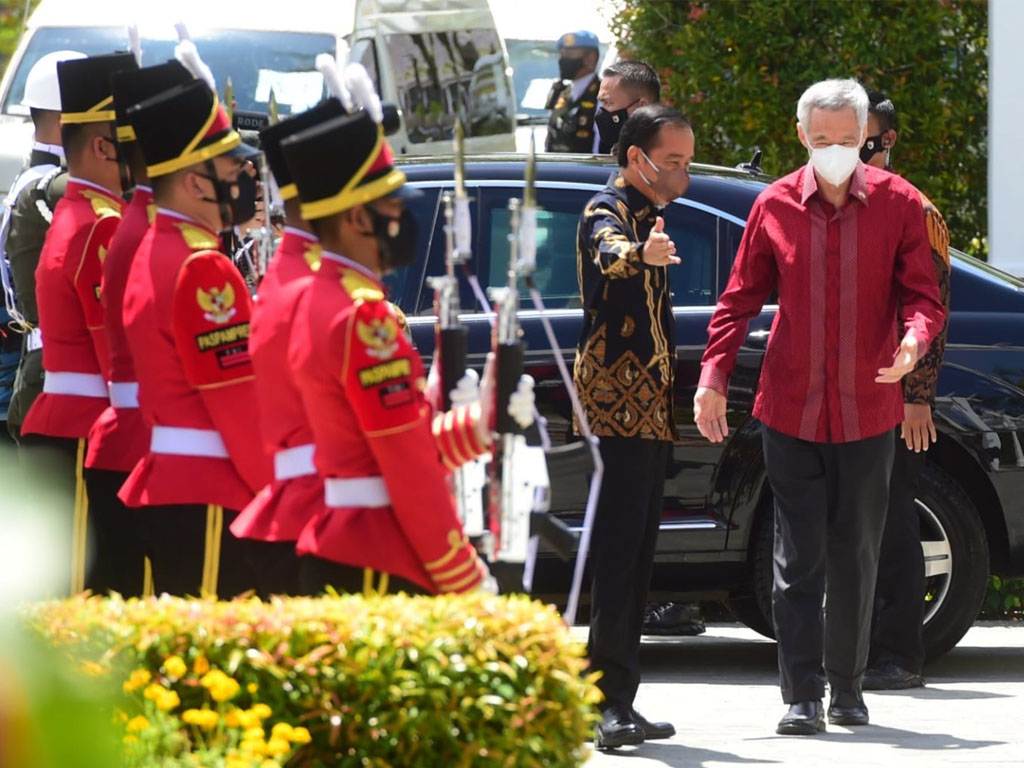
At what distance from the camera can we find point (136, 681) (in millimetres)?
3141

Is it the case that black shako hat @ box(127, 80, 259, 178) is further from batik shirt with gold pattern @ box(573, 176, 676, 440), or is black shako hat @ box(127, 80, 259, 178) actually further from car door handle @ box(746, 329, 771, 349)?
car door handle @ box(746, 329, 771, 349)

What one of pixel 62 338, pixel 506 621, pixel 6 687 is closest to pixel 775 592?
pixel 62 338

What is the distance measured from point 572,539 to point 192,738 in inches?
47.3

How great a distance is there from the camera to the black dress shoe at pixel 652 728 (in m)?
5.64

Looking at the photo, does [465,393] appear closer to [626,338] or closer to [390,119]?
[390,119]

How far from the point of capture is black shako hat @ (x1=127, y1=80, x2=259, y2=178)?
4281 mm

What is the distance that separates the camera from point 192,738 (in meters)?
3.24

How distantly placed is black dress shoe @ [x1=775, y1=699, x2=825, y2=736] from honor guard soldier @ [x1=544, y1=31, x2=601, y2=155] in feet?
15.3

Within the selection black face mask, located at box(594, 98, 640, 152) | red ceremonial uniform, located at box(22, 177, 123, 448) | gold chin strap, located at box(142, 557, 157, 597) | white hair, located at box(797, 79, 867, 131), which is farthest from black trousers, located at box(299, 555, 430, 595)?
black face mask, located at box(594, 98, 640, 152)

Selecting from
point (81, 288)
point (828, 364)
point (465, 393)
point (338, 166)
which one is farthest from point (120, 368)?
point (828, 364)

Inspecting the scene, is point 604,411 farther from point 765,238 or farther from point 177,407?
point 177,407

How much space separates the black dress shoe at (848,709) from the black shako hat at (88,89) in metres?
2.73

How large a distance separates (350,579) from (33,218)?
248 centimetres

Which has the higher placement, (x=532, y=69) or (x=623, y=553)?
(x=532, y=69)
